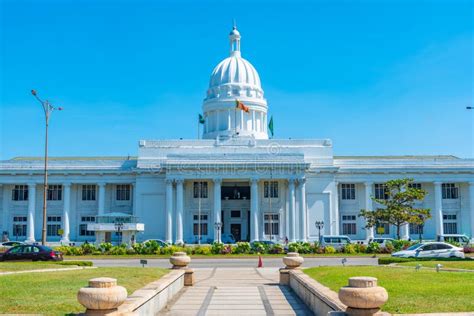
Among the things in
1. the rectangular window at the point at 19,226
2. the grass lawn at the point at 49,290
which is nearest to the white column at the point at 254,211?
the rectangular window at the point at 19,226

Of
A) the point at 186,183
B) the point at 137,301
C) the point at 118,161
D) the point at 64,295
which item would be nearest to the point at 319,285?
the point at 137,301

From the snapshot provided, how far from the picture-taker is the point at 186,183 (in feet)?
243

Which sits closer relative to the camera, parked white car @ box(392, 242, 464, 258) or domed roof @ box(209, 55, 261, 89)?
parked white car @ box(392, 242, 464, 258)

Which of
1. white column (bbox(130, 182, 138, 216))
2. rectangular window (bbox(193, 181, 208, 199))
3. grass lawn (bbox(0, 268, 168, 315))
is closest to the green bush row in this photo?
white column (bbox(130, 182, 138, 216))

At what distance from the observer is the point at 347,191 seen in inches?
3029

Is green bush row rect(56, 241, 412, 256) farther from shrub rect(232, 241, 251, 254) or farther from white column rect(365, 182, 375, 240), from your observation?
white column rect(365, 182, 375, 240)

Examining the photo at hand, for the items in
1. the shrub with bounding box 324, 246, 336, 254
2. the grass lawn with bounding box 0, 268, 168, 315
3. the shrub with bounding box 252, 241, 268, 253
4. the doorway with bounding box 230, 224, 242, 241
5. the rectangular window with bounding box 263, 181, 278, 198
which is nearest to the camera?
the grass lawn with bounding box 0, 268, 168, 315

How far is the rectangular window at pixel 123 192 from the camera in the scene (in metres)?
78.1

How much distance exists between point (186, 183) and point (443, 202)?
110ft

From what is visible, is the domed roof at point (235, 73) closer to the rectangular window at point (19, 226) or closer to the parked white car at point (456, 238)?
the rectangular window at point (19, 226)

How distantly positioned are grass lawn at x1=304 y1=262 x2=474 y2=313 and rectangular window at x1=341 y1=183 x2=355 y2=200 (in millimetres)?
55244

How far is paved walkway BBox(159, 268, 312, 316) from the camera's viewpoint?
17125 millimetres

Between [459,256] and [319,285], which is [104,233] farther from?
[319,285]

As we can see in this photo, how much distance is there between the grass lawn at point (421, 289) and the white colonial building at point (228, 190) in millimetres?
49170
